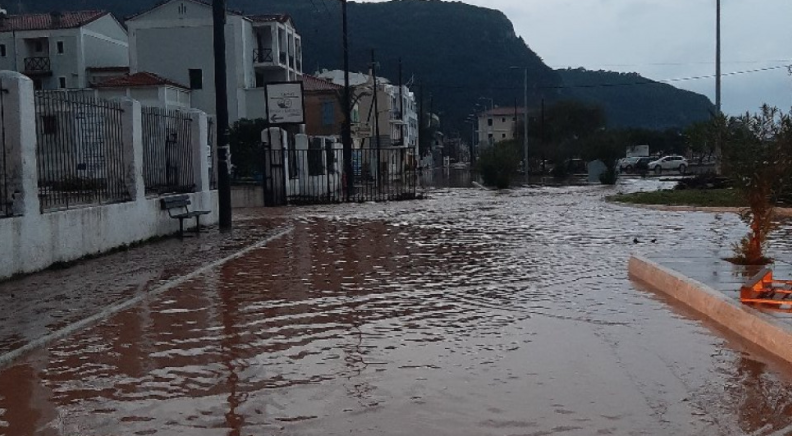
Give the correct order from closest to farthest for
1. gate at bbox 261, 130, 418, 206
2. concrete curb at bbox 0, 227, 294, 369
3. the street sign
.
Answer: concrete curb at bbox 0, 227, 294, 369
gate at bbox 261, 130, 418, 206
the street sign

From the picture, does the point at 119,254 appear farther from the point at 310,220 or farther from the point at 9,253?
the point at 310,220

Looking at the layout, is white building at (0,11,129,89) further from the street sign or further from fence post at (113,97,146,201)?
fence post at (113,97,146,201)

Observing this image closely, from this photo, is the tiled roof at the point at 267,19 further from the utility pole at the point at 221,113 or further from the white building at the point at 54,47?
the utility pole at the point at 221,113

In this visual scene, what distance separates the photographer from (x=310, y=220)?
2394 centimetres

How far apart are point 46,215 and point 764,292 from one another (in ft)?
32.2

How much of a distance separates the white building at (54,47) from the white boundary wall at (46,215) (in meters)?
56.6

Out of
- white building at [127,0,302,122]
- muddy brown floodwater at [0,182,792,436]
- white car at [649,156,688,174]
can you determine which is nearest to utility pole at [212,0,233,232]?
muddy brown floodwater at [0,182,792,436]

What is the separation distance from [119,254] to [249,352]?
28.5ft

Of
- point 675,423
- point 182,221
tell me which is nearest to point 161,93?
point 182,221

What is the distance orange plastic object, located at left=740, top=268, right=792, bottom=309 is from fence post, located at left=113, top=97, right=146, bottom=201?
457 inches

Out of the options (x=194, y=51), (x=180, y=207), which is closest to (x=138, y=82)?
(x=194, y=51)

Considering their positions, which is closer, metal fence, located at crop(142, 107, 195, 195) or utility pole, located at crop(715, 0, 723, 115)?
metal fence, located at crop(142, 107, 195, 195)

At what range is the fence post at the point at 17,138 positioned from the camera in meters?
12.4

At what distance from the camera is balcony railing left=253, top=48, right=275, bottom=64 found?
6216cm
